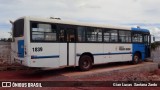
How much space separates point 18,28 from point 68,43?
2688 millimetres

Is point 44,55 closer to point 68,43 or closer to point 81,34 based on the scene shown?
point 68,43

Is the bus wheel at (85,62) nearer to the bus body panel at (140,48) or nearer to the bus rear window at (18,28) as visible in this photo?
the bus rear window at (18,28)

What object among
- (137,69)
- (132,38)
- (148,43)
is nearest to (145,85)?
(137,69)

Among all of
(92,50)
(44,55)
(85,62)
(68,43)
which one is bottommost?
(85,62)

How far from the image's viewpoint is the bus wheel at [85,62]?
15.6 m

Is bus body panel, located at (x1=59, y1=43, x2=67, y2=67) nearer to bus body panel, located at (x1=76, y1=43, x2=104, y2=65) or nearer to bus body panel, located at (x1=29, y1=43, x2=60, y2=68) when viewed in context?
bus body panel, located at (x1=29, y1=43, x2=60, y2=68)

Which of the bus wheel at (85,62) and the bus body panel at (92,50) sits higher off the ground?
the bus body panel at (92,50)

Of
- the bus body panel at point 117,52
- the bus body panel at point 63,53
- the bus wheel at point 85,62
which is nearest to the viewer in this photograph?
the bus body panel at point 63,53

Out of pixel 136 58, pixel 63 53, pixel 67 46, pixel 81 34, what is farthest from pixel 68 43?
pixel 136 58

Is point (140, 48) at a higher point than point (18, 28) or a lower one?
lower

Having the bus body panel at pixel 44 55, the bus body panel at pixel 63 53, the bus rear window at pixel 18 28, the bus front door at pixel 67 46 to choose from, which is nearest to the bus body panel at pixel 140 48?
the bus front door at pixel 67 46

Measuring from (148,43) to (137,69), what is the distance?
3845 millimetres

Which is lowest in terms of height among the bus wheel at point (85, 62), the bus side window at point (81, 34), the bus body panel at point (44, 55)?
the bus wheel at point (85, 62)

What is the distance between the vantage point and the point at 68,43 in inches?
583
